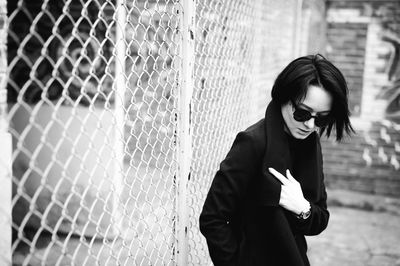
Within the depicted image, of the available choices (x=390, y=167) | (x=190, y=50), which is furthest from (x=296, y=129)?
(x=390, y=167)

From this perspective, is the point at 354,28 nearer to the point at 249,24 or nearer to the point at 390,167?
the point at 390,167

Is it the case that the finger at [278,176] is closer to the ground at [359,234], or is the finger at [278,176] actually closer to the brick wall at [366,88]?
the ground at [359,234]

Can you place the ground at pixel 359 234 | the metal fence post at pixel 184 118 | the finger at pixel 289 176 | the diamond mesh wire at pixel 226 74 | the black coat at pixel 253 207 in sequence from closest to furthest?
the black coat at pixel 253 207
the finger at pixel 289 176
the metal fence post at pixel 184 118
the diamond mesh wire at pixel 226 74
the ground at pixel 359 234

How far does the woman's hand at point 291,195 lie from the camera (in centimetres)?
180

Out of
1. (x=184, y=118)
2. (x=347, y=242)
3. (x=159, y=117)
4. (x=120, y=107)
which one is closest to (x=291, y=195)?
(x=184, y=118)

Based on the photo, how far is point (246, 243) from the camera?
1842 millimetres

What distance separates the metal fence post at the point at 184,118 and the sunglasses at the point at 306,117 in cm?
53

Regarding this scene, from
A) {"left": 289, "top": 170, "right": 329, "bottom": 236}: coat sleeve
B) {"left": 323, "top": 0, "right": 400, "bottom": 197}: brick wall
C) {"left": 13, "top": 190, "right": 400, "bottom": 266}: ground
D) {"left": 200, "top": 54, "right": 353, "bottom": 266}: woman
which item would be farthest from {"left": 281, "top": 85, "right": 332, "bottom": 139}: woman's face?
{"left": 323, "top": 0, "right": 400, "bottom": 197}: brick wall

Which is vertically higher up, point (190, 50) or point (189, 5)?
point (189, 5)

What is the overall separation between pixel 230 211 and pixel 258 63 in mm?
2475

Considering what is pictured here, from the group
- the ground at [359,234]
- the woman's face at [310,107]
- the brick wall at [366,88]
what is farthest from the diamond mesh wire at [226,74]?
the brick wall at [366,88]

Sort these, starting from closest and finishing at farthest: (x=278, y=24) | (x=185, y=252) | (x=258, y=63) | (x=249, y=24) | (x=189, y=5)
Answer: (x=189, y=5), (x=185, y=252), (x=249, y=24), (x=258, y=63), (x=278, y=24)

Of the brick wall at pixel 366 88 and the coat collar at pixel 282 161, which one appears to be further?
the brick wall at pixel 366 88

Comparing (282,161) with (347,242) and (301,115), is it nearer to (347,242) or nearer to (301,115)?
(301,115)
